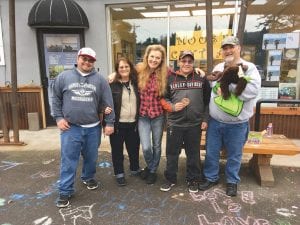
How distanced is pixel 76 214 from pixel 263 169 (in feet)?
7.78

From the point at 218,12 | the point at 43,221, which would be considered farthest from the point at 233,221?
the point at 218,12

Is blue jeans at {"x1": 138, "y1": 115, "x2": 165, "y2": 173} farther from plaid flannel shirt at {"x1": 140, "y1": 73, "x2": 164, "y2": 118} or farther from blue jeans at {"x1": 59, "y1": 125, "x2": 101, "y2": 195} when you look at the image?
blue jeans at {"x1": 59, "y1": 125, "x2": 101, "y2": 195}

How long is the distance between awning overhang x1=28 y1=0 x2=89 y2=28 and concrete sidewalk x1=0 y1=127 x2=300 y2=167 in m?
2.23

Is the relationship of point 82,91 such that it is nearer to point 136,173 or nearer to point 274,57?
point 136,173

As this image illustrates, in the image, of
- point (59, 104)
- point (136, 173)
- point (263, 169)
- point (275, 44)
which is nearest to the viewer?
point (59, 104)

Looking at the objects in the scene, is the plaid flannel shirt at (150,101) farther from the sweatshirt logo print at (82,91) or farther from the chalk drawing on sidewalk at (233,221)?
the chalk drawing on sidewalk at (233,221)

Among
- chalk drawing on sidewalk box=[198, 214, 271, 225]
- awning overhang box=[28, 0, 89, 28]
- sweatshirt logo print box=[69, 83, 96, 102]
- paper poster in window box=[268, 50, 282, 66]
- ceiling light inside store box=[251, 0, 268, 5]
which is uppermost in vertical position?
ceiling light inside store box=[251, 0, 268, 5]

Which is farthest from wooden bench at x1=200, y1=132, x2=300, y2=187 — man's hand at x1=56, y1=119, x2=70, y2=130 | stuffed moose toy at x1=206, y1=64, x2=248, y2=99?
man's hand at x1=56, y1=119, x2=70, y2=130

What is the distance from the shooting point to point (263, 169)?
3811 millimetres

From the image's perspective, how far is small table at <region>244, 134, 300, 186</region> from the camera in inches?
140

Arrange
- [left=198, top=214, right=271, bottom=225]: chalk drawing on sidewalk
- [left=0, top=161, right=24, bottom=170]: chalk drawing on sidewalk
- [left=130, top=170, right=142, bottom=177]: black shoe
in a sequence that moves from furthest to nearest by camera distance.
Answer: [left=0, top=161, right=24, bottom=170]: chalk drawing on sidewalk → [left=130, top=170, right=142, bottom=177]: black shoe → [left=198, top=214, right=271, bottom=225]: chalk drawing on sidewalk

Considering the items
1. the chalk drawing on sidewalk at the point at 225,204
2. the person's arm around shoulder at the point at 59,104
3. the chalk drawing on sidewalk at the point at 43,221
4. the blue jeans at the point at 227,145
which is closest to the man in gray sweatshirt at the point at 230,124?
the blue jeans at the point at 227,145

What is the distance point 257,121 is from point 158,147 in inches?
60.2

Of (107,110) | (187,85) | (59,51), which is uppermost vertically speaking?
(59,51)
